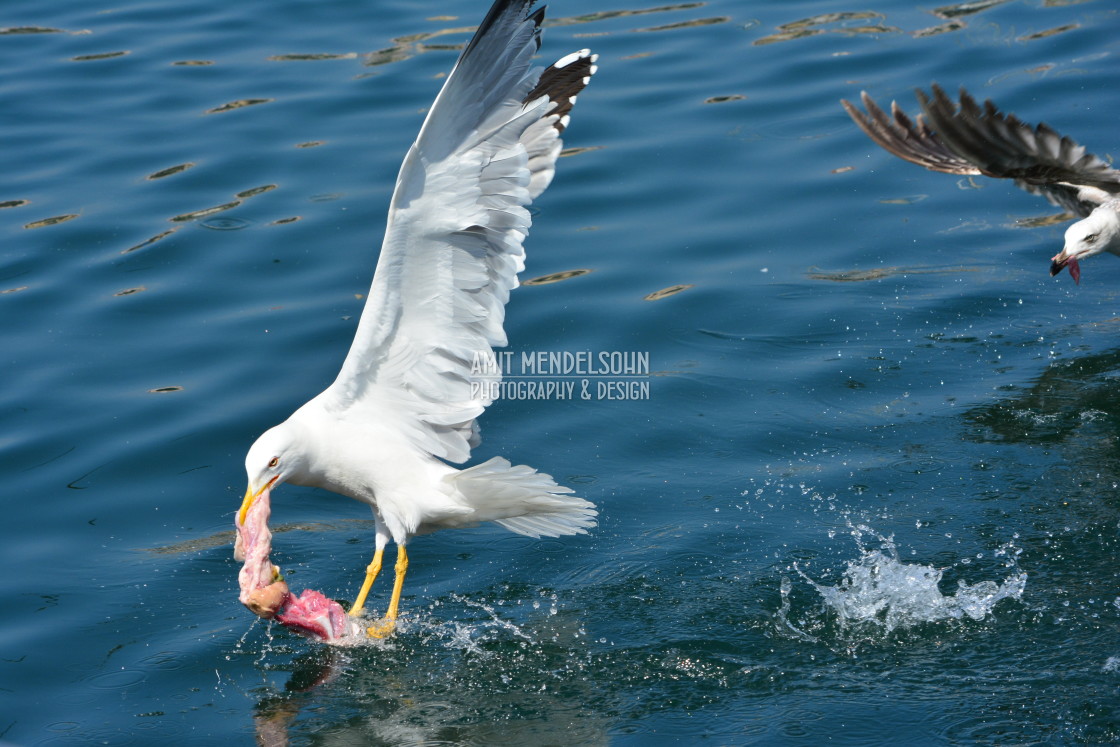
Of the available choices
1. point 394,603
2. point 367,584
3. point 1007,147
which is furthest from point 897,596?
point 1007,147

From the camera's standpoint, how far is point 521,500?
5.62 metres

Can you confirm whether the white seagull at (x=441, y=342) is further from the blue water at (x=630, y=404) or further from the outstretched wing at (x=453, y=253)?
the blue water at (x=630, y=404)

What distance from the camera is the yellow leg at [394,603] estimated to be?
18.2ft

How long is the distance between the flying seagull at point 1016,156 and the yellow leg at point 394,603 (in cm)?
347

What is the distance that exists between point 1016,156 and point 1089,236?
3.03 feet

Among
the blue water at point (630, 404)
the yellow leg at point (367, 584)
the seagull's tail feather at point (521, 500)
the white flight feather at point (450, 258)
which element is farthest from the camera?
the yellow leg at point (367, 584)

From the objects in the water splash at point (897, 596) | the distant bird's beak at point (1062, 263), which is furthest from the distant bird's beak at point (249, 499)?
the distant bird's beak at point (1062, 263)

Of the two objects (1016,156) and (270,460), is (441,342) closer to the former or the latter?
(270,460)

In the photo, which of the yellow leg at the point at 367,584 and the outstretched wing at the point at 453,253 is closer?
the outstretched wing at the point at 453,253

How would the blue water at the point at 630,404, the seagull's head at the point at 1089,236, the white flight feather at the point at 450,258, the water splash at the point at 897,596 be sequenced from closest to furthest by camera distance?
1. the white flight feather at the point at 450,258
2. the blue water at the point at 630,404
3. the water splash at the point at 897,596
4. the seagull's head at the point at 1089,236

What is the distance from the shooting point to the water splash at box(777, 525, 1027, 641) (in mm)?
5203

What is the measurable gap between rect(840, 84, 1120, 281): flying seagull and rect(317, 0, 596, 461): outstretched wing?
2.48 meters

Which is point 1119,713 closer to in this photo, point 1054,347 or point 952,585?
point 952,585

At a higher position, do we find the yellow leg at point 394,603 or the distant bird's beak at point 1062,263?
the distant bird's beak at point 1062,263
